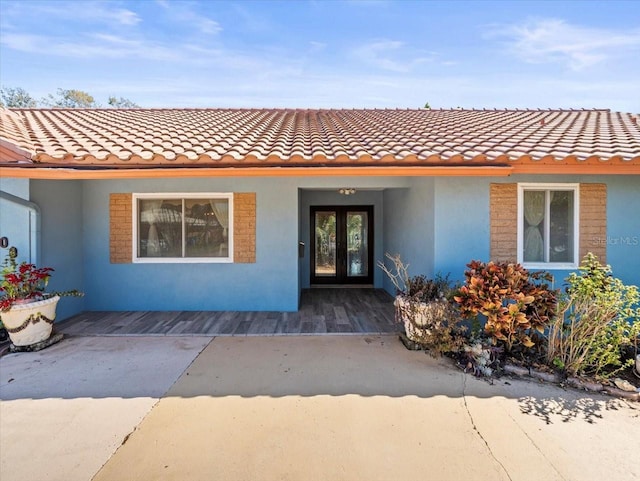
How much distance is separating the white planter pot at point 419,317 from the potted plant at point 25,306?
608cm

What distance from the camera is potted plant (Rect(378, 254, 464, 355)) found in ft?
17.4

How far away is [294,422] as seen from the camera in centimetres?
367

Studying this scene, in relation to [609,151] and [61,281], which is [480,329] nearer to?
[609,151]

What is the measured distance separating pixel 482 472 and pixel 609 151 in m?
5.52

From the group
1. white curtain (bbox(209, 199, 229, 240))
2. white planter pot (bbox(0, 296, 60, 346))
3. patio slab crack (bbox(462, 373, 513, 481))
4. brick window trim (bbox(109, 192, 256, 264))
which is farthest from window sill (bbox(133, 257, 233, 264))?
patio slab crack (bbox(462, 373, 513, 481))

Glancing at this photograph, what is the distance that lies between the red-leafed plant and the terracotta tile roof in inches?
74.3

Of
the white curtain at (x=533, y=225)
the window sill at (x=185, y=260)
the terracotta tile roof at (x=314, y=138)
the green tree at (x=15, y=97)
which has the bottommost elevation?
the window sill at (x=185, y=260)

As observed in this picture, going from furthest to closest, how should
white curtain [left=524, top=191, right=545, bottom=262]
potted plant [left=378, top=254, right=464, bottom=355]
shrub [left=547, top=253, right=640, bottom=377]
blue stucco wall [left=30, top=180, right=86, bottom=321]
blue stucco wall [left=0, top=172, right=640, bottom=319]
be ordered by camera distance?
blue stucco wall [left=0, top=172, right=640, bottom=319] → blue stucco wall [left=30, top=180, right=86, bottom=321] → white curtain [left=524, top=191, right=545, bottom=262] → potted plant [left=378, top=254, right=464, bottom=355] → shrub [left=547, top=253, right=640, bottom=377]

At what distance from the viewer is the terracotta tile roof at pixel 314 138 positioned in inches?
222

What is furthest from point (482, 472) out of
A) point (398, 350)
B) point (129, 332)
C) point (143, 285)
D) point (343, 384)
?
point (143, 285)

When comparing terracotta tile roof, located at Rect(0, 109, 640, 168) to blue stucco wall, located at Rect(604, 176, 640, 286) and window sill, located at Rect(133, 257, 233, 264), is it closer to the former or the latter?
blue stucco wall, located at Rect(604, 176, 640, 286)

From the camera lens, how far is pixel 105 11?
9.98 m

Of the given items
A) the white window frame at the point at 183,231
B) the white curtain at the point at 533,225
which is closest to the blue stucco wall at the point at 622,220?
the white curtain at the point at 533,225

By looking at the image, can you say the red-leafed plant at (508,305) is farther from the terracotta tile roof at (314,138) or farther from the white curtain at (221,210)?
the white curtain at (221,210)
